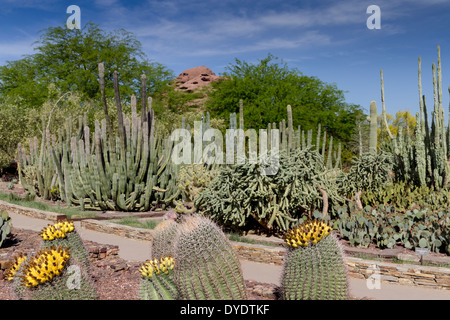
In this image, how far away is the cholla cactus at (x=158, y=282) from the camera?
123 inches

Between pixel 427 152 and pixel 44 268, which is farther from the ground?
pixel 427 152

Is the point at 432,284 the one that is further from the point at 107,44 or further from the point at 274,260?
the point at 107,44

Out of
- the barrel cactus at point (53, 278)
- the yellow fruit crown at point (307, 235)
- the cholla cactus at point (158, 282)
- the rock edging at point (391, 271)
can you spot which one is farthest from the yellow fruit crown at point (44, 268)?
the rock edging at point (391, 271)

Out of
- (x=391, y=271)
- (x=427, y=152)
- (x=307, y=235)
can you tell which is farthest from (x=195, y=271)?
(x=427, y=152)

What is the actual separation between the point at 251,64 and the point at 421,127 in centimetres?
2162

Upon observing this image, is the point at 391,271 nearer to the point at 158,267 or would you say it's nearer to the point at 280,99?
the point at 158,267

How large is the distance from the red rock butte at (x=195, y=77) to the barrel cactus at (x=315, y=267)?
233 ft

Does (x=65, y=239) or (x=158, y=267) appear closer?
(x=158, y=267)

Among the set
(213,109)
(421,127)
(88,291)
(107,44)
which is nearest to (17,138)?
(213,109)

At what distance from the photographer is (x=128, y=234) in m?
7.88

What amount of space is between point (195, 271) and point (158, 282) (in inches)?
11.3

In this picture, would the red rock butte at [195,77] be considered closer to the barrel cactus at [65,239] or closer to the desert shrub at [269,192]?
the desert shrub at [269,192]

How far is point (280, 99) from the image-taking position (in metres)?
28.9
